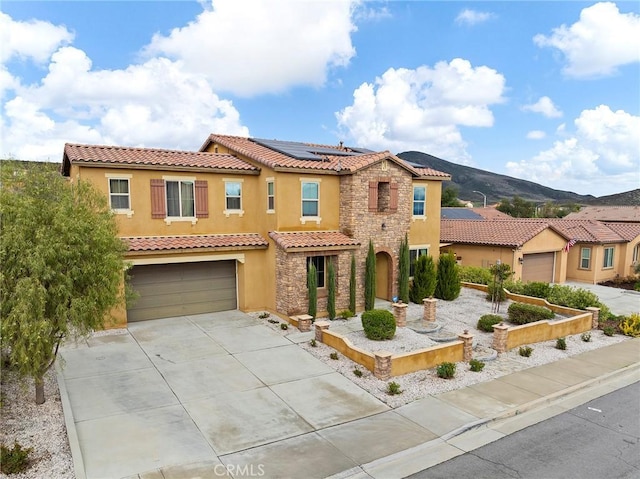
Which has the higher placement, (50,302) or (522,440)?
(50,302)

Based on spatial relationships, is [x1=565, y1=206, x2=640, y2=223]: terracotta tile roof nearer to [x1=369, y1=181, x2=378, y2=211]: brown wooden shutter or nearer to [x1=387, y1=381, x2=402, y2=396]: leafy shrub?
[x1=369, y1=181, x2=378, y2=211]: brown wooden shutter

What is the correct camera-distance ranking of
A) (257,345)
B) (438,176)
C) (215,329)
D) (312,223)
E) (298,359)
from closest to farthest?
(298,359), (257,345), (215,329), (312,223), (438,176)

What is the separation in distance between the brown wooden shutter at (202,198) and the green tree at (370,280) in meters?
6.91

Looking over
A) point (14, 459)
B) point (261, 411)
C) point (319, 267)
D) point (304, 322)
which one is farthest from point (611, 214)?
point (14, 459)

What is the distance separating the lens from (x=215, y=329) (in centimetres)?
1577

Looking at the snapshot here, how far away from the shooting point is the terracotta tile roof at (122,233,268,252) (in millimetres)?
15758

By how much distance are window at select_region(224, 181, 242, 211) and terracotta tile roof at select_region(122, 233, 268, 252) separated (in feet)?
4.01

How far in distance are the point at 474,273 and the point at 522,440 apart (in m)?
16.3

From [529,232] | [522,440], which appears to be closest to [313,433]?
[522,440]

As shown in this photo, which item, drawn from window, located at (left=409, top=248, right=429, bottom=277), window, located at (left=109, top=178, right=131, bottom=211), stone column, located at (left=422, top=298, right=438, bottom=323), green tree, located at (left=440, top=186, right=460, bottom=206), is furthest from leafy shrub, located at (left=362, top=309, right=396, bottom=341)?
green tree, located at (left=440, top=186, right=460, bottom=206)

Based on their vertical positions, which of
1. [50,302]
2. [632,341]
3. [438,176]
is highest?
[438,176]

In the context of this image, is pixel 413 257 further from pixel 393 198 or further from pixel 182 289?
pixel 182 289

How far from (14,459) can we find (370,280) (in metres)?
13.2

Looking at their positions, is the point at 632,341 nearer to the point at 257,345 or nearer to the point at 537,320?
the point at 537,320
